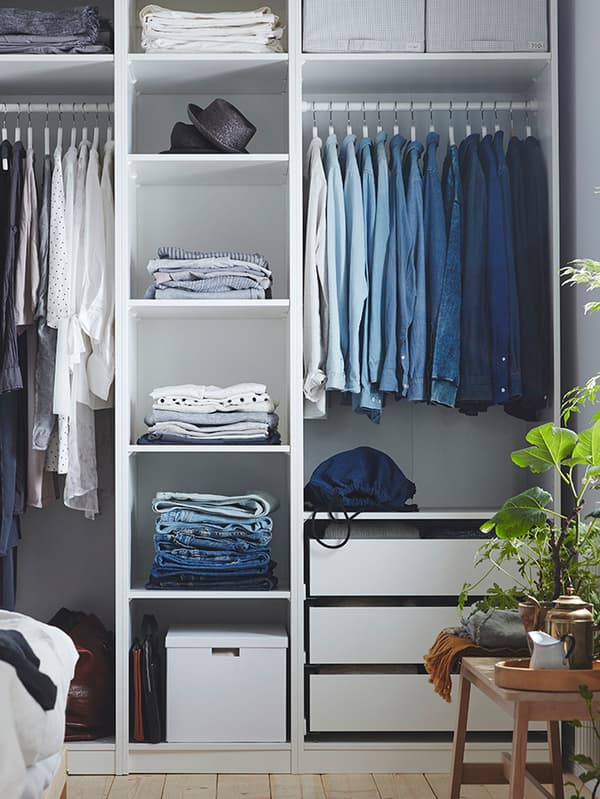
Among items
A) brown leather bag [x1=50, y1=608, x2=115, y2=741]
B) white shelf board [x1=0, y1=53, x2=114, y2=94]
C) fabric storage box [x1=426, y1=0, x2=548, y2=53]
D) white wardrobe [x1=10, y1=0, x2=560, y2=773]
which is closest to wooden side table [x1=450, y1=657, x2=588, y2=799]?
white wardrobe [x1=10, y1=0, x2=560, y2=773]

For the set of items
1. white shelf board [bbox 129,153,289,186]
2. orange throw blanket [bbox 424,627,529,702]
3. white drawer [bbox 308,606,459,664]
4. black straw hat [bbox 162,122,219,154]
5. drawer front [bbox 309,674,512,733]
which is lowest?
drawer front [bbox 309,674,512,733]

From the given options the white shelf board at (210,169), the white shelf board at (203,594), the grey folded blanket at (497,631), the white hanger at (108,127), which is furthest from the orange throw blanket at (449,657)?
the white hanger at (108,127)

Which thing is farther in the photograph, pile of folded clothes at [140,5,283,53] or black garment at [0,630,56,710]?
pile of folded clothes at [140,5,283,53]

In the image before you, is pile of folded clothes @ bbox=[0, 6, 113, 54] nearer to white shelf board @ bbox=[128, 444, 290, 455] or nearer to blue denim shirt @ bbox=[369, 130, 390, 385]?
blue denim shirt @ bbox=[369, 130, 390, 385]

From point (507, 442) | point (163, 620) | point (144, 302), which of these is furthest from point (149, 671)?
point (507, 442)

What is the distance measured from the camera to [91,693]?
317cm

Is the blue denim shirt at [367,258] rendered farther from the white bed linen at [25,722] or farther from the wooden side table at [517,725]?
the white bed linen at [25,722]

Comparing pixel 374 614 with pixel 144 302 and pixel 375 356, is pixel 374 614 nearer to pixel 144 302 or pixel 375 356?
pixel 375 356

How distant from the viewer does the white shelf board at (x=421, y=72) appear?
3197 millimetres

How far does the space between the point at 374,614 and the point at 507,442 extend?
856 mm

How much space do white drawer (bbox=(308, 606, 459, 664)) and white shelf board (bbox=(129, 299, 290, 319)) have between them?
0.97 m

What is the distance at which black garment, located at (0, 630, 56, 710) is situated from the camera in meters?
1.85

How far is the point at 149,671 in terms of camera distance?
10.3ft

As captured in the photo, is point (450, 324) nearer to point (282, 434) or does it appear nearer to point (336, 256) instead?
point (336, 256)
